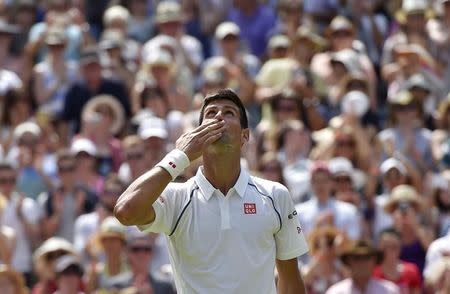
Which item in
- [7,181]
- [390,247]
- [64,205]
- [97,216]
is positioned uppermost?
[7,181]

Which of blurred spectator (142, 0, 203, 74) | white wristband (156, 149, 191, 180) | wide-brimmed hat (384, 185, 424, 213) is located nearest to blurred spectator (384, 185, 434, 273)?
wide-brimmed hat (384, 185, 424, 213)

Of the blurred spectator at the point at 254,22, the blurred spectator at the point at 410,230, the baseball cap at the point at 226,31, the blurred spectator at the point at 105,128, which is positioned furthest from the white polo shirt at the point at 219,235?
the blurred spectator at the point at 254,22

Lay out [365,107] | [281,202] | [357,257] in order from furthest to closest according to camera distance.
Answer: [365,107]
[357,257]
[281,202]

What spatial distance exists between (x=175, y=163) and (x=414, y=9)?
36.2 ft

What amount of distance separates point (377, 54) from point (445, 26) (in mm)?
1163

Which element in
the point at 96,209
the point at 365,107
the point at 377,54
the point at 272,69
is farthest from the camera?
the point at 377,54

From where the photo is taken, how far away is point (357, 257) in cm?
1232

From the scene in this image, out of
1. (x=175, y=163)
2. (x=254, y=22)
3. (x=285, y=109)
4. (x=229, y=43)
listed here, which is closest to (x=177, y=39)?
(x=229, y=43)

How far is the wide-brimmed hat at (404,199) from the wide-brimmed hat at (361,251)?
4.02ft

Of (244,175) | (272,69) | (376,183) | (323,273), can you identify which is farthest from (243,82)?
(244,175)

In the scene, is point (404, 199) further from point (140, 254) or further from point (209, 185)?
point (209, 185)

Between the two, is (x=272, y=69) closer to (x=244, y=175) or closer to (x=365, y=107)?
(x=365, y=107)

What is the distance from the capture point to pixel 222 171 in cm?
730

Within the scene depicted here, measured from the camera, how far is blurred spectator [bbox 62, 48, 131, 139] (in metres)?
16.6
